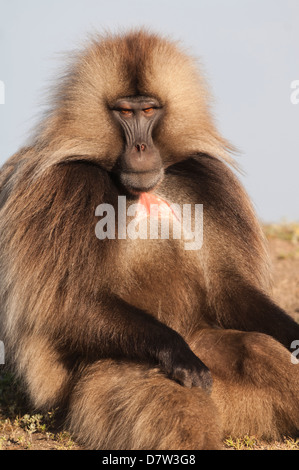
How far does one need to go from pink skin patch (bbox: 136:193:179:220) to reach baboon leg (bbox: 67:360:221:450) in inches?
30.1

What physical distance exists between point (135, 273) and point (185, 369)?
0.63 meters

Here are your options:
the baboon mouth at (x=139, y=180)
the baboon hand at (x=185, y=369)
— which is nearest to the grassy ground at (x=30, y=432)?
the baboon hand at (x=185, y=369)

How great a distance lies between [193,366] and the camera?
3.30m

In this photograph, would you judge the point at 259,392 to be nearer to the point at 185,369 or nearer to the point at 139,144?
the point at 185,369

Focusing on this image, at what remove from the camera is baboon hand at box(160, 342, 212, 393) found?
10.7ft

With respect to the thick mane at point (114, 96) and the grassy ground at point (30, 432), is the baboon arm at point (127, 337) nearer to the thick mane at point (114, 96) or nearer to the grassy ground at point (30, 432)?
the grassy ground at point (30, 432)

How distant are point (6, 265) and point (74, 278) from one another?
43 centimetres

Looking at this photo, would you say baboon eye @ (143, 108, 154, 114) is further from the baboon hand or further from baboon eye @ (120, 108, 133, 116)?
the baboon hand

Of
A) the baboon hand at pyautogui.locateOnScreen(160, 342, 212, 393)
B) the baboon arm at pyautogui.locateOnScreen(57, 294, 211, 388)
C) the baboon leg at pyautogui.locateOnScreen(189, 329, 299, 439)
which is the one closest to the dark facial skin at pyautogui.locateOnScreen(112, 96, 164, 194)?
the baboon arm at pyautogui.locateOnScreen(57, 294, 211, 388)

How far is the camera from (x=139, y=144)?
142 inches

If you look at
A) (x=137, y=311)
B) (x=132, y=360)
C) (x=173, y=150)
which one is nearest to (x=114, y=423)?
(x=132, y=360)

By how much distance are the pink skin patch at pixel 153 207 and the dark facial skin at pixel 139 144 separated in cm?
15

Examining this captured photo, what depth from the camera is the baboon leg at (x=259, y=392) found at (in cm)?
356

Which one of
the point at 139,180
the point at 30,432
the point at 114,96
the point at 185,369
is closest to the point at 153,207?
the point at 139,180
